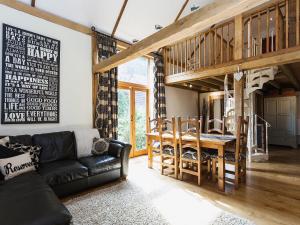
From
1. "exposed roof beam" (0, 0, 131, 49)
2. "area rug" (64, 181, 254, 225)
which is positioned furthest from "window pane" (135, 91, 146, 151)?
"area rug" (64, 181, 254, 225)

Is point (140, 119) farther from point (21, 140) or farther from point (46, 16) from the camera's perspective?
point (46, 16)

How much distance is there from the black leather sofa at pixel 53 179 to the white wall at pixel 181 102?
2997mm

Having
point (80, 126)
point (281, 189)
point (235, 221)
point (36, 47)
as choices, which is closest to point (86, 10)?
point (36, 47)

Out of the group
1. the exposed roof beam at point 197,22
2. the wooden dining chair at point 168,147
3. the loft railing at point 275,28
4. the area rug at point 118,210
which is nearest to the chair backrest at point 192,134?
the wooden dining chair at point 168,147

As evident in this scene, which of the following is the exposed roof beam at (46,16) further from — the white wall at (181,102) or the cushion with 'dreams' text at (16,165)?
the white wall at (181,102)

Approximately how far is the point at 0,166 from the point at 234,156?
3184 mm

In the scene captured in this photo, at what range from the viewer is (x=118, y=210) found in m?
2.19

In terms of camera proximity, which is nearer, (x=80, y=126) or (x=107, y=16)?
(x=80, y=126)

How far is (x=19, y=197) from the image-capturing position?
62.2 inches

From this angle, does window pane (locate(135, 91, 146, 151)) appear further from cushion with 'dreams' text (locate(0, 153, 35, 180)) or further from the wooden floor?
cushion with 'dreams' text (locate(0, 153, 35, 180))

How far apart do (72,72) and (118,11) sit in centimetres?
166

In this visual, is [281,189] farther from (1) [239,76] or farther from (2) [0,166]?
(2) [0,166]

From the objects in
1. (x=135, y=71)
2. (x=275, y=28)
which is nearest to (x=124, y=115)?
(x=135, y=71)

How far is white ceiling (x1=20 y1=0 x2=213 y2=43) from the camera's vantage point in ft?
11.1
